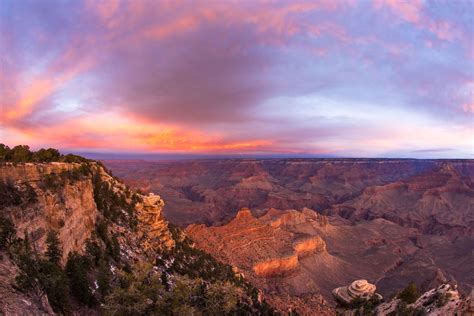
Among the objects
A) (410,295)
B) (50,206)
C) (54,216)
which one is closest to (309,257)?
(410,295)

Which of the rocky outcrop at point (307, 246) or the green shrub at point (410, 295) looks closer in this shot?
the green shrub at point (410, 295)

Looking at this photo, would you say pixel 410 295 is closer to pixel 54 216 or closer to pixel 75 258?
pixel 75 258

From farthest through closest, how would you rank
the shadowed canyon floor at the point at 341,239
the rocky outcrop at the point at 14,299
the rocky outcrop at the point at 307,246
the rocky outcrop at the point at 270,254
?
the rocky outcrop at the point at 307,246
the shadowed canyon floor at the point at 341,239
the rocky outcrop at the point at 270,254
the rocky outcrop at the point at 14,299

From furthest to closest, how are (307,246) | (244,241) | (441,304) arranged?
(307,246) < (244,241) < (441,304)

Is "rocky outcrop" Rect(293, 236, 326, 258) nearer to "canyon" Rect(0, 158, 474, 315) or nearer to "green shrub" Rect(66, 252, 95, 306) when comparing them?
"canyon" Rect(0, 158, 474, 315)

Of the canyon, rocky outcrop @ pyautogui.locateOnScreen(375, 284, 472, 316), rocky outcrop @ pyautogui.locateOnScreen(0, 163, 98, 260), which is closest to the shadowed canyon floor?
the canyon

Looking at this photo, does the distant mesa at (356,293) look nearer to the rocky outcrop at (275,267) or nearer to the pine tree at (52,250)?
the pine tree at (52,250)

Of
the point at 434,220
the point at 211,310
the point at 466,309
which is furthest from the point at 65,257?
the point at 434,220

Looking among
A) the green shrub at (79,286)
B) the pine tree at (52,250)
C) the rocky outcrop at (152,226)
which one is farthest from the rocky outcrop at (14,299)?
the rocky outcrop at (152,226)

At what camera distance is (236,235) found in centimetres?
6838

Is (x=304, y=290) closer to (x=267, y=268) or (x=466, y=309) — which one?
(x=267, y=268)

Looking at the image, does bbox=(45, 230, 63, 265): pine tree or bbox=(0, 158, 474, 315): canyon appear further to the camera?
bbox=(0, 158, 474, 315): canyon

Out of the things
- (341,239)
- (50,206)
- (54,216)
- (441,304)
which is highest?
(50,206)

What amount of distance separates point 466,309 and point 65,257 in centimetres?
1950
